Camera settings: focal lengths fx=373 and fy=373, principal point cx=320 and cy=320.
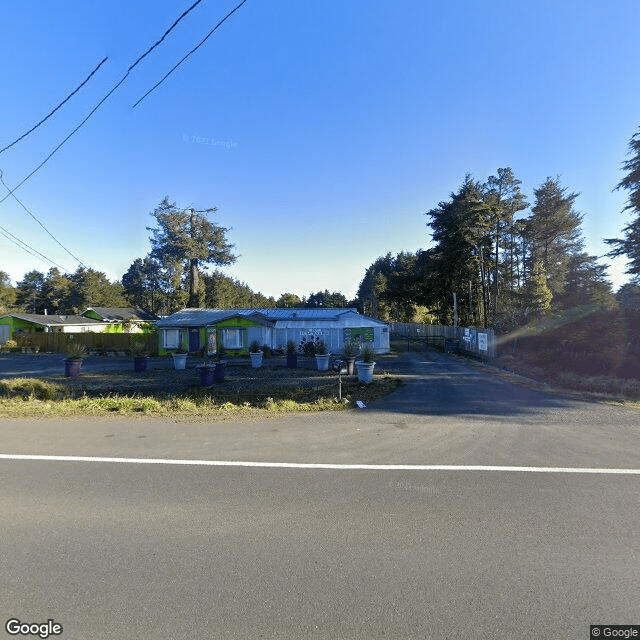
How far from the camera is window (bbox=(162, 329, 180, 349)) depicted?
30500mm

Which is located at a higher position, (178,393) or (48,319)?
(48,319)

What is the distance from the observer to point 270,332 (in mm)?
28859

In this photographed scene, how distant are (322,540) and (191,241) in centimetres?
4420

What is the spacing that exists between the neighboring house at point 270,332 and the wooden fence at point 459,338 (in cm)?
583

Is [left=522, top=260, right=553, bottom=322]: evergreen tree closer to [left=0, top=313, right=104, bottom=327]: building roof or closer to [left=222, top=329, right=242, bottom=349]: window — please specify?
[left=222, top=329, right=242, bottom=349]: window

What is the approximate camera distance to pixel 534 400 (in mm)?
9664

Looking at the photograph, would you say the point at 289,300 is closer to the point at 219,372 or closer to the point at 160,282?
the point at 160,282

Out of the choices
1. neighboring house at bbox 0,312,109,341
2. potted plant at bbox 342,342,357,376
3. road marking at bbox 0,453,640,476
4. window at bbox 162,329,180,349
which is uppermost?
neighboring house at bbox 0,312,109,341

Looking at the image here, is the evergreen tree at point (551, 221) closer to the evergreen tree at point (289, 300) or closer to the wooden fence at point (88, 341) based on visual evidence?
the wooden fence at point (88, 341)

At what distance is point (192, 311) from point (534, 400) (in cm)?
3050

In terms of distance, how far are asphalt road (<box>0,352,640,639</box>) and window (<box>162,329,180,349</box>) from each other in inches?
1003

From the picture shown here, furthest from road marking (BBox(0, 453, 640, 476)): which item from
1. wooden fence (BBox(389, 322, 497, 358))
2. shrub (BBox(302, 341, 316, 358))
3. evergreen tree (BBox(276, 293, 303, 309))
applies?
evergreen tree (BBox(276, 293, 303, 309))

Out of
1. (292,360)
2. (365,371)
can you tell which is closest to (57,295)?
(292,360)

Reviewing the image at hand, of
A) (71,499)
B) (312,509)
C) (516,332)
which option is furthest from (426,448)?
(516,332)
